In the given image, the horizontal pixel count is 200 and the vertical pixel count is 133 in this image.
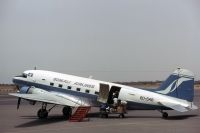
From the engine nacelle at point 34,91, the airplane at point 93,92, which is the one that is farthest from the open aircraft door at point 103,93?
the engine nacelle at point 34,91

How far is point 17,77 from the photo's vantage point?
27844 millimetres

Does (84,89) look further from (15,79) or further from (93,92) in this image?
(15,79)

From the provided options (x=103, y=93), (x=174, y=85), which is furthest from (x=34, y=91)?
(x=174, y=85)

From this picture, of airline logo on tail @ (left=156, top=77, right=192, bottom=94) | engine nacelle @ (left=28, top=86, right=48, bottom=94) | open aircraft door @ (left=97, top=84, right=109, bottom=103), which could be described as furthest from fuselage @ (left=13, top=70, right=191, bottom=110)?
engine nacelle @ (left=28, top=86, right=48, bottom=94)

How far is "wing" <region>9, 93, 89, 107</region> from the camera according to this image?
2307 cm

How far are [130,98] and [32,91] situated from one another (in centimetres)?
702

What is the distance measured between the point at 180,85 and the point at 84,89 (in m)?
6.82

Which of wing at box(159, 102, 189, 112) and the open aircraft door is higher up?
the open aircraft door

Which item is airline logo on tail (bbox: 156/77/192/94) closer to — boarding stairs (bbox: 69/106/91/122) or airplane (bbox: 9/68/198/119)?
airplane (bbox: 9/68/198/119)

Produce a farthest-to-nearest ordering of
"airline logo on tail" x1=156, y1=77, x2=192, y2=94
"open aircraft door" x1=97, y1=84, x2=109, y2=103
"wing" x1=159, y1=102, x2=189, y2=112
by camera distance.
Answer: "open aircraft door" x1=97, y1=84, x2=109, y2=103
"airline logo on tail" x1=156, y1=77, x2=192, y2=94
"wing" x1=159, y1=102, x2=189, y2=112

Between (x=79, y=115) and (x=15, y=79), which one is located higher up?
(x=15, y=79)

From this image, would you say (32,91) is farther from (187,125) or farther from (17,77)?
(187,125)

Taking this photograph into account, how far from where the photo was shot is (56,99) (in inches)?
939

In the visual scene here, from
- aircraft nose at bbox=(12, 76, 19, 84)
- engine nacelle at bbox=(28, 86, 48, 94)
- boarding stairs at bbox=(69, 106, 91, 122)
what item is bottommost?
boarding stairs at bbox=(69, 106, 91, 122)
